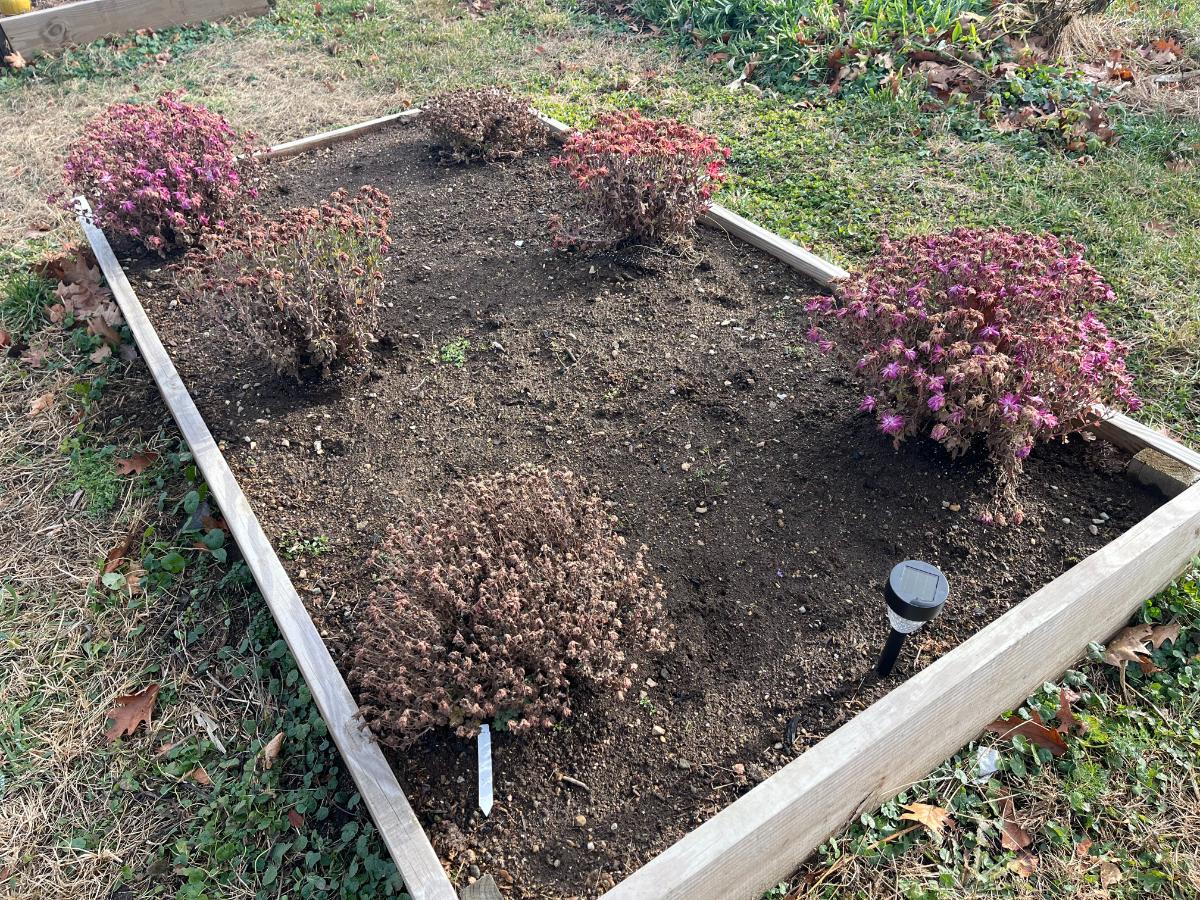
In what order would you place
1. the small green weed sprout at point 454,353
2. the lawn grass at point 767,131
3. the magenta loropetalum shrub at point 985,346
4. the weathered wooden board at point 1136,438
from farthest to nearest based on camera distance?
the lawn grass at point 767,131 < the small green weed sprout at point 454,353 < the weathered wooden board at point 1136,438 < the magenta loropetalum shrub at point 985,346

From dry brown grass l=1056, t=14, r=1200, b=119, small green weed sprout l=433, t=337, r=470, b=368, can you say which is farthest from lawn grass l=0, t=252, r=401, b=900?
dry brown grass l=1056, t=14, r=1200, b=119

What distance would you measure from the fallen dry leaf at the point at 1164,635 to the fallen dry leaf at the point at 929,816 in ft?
3.31

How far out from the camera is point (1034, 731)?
2539 mm

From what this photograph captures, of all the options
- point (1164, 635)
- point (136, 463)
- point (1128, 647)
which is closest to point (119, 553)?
point (136, 463)


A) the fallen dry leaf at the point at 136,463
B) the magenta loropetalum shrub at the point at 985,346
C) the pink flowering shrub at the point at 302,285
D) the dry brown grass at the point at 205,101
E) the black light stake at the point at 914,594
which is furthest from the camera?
the dry brown grass at the point at 205,101

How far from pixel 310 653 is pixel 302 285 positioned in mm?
1609

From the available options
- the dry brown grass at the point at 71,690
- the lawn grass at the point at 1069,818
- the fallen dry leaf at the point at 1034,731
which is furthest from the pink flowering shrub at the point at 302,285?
the fallen dry leaf at the point at 1034,731

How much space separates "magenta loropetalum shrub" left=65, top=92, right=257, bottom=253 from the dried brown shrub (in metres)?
1.30

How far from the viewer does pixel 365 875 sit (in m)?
2.29

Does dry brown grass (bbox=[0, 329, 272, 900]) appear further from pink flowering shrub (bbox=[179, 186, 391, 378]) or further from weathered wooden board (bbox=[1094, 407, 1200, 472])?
weathered wooden board (bbox=[1094, 407, 1200, 472])

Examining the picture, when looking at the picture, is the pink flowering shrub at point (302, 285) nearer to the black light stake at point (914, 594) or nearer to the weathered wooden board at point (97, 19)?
the black light stake at point (914, 594)

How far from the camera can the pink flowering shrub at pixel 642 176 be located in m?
4.01

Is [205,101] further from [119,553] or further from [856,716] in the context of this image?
[856,716]

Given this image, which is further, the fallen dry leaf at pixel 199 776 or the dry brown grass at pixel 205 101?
the dry brown grass at pixel 205 101
